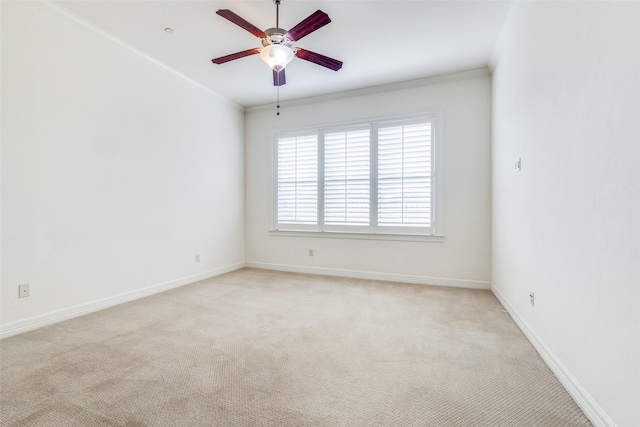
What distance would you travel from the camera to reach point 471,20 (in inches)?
112

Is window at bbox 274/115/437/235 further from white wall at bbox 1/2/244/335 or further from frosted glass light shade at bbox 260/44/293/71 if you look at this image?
frosted glass light shade at bbox 260/44/293/71

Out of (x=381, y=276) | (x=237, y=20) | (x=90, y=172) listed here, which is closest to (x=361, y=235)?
(x=381, y=276)

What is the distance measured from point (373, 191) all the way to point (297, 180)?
4.30 feet

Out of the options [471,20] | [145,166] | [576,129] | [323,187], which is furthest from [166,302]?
[471,20]

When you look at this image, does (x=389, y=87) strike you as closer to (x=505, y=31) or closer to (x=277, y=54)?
(x=505, y=31)

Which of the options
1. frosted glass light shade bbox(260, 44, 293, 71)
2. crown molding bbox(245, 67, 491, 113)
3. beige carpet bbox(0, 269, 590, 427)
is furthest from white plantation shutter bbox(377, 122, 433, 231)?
frosted glass light shade bbox(260, 44, 293, 71)

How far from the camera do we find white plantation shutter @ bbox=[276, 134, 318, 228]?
4844 mm

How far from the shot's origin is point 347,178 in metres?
Answer: 4.61

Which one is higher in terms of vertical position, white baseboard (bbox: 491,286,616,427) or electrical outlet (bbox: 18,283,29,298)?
electrical outlet (bbox: 18,283,29,298)

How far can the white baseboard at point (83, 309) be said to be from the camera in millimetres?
2464

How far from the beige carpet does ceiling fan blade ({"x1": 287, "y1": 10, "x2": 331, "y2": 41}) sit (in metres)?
2.43

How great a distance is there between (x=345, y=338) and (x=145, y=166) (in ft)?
9.96

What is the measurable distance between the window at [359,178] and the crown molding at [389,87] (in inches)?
18.8

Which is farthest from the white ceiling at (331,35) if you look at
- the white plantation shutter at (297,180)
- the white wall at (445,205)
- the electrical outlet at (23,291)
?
the electrical outlet at (23,291)
